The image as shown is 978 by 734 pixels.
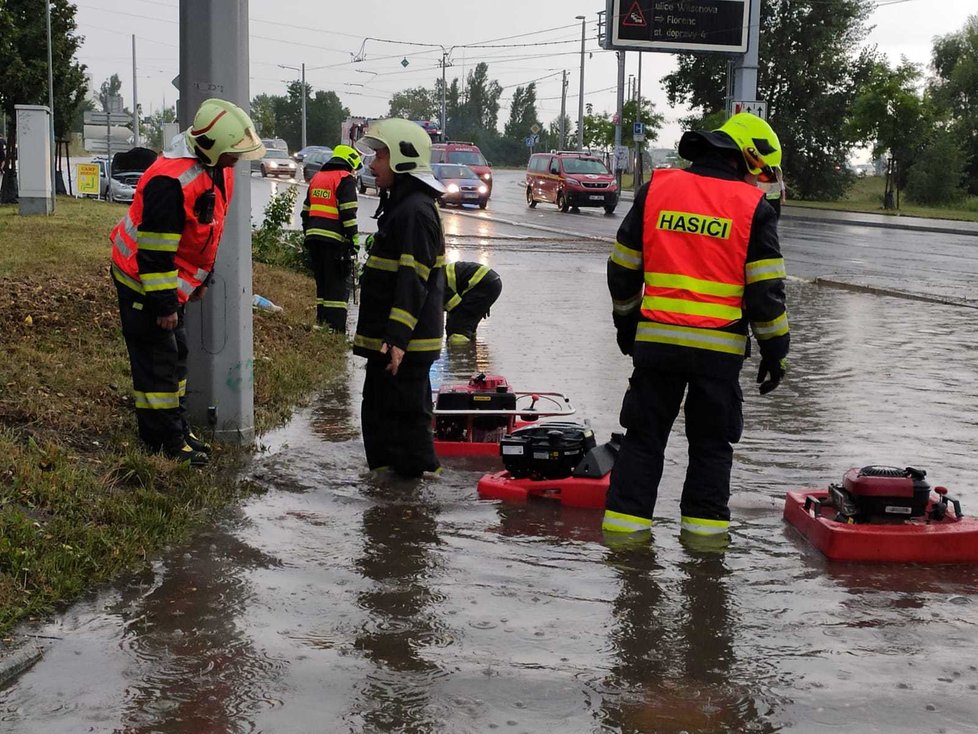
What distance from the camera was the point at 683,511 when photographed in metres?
5.54

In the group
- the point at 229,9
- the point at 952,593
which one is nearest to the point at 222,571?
the point at 952,593

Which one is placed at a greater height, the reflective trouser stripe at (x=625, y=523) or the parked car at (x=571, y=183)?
the parked car at (x=571, y=183)

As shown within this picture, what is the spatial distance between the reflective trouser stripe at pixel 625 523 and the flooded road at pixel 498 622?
9cm

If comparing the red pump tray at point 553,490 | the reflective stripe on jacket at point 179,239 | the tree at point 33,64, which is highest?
the tree at point 33,64

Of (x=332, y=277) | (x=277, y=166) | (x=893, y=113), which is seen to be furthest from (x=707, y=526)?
(x=277, y=166)

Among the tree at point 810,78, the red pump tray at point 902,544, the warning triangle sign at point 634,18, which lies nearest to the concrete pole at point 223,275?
the red pump tray at point 902,544

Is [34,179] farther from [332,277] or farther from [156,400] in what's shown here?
[156,400]

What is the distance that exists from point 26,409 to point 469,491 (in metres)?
2.39

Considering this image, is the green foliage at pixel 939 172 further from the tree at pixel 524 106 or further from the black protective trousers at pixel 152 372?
the tree at pixel 524 106

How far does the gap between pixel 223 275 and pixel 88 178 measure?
29639 mm

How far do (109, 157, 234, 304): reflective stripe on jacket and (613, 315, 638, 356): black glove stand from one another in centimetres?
215

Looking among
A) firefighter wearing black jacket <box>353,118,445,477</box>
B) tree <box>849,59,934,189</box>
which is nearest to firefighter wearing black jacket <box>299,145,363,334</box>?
firefighter wearing black jacket <box>353,118,445,477</box>

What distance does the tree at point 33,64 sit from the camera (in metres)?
28.9

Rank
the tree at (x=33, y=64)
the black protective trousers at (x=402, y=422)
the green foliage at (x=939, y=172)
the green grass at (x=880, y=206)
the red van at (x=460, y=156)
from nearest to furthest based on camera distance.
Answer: the black protective trousers at (x=402, y=422)
the tree at (x=33, y=64)
the green grass at (x=880, y=206)
the red van at (x=460, y=156)
the green foliage at (x=939, y=172)
